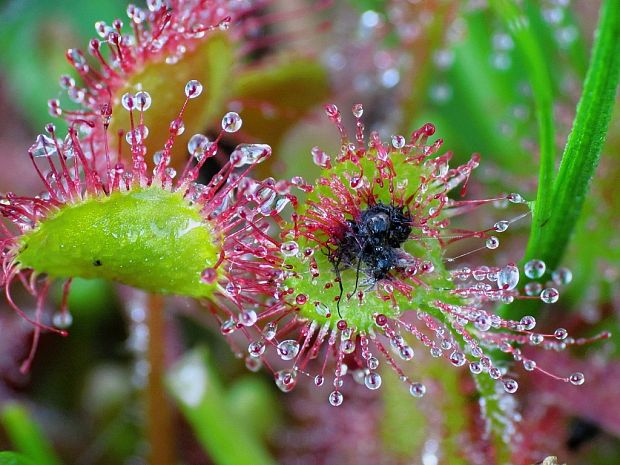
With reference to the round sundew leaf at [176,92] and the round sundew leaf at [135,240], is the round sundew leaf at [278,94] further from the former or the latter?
the round sundew leaf at [135,240]

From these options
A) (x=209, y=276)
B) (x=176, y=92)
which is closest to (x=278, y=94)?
(x=176, y=92)

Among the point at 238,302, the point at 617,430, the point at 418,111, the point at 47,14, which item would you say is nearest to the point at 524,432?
the point at 617,430

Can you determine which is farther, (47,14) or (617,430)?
(47,14)

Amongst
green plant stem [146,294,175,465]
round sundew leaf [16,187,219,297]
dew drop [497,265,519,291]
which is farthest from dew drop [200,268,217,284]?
green plant stem [146,294,175,465]

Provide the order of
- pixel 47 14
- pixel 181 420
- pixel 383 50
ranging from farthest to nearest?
pixel 47 14 < pixel 383 50 < pixel 181 420

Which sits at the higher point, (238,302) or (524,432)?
(238,302)

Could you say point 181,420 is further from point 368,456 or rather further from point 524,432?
point 524,432
